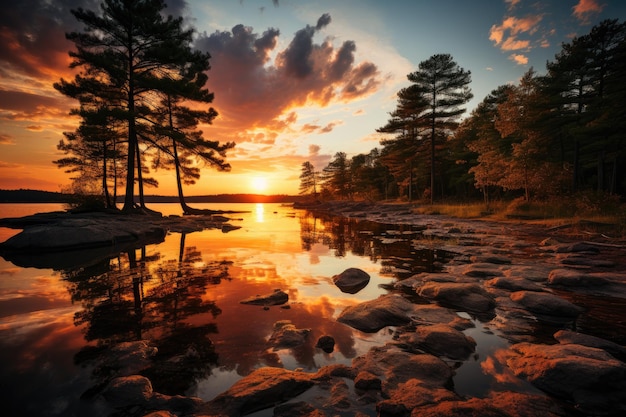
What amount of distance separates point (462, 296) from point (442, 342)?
190cm

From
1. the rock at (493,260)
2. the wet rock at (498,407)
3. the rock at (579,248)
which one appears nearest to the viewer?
the wet rock at (498,407)

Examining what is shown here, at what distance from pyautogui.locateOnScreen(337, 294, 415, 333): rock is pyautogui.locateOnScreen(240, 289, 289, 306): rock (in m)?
1.26

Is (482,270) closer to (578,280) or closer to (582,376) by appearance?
(578,280)

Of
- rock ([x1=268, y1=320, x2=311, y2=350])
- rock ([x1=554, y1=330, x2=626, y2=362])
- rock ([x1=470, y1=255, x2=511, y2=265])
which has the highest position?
rock ([x1=470, y1=255, x2=511, y2=265])

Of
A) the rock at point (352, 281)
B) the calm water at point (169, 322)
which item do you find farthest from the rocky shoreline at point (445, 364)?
the rock at point (352, 281)

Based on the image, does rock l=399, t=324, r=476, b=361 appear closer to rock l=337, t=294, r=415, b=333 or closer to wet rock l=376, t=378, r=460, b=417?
rock l=337, t=294, r=415, b=333

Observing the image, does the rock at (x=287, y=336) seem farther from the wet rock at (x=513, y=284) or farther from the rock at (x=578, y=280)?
the rock at (x=578, y=280)

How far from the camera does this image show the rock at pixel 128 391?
2.38 meters

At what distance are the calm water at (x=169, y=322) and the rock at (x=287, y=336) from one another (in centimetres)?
11

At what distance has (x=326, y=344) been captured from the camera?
3484 millimetres

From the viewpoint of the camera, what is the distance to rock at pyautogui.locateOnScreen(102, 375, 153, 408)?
2379 millimetres

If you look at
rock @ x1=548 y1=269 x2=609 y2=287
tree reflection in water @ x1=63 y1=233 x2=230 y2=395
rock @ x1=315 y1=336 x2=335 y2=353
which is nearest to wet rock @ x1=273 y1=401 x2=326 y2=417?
tree reflection in water @ x1=63 y1=233 x2=230 y2=395

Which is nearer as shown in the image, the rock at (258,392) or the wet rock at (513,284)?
the rock at (258,392)

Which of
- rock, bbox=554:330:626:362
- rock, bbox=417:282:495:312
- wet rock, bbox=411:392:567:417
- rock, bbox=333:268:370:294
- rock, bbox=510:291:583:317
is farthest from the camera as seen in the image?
rock, bbox=333:268:370:294
